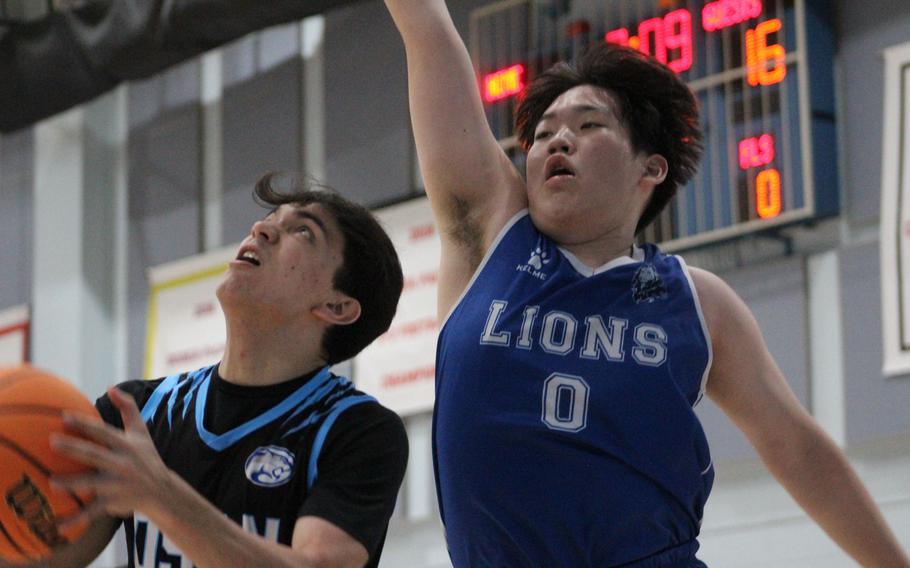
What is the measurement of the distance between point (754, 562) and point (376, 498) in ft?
15.2

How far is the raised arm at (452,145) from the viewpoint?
3.43 metres

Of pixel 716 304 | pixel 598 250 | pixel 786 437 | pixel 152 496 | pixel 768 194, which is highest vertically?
pixel 768 194

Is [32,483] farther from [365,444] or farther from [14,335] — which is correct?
[14,335]

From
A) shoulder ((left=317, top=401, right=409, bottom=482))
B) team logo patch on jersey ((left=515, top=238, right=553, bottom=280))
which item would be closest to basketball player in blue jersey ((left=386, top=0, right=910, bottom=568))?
team logo patch on jersey ((left=515, top=238, right=553, bottom=280))

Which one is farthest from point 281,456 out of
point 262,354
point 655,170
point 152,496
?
point 655,170

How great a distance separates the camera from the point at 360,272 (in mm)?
3410

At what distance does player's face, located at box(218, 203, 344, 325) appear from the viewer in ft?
10.6

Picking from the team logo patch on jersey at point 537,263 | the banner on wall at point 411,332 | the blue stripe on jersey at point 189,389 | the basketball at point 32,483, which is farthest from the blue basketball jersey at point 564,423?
the banner on wall at point 411,332

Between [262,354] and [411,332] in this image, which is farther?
[411,332]

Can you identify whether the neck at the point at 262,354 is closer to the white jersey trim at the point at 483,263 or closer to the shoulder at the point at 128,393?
the shoulder at the point at 128,393

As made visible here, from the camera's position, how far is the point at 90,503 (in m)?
2.48

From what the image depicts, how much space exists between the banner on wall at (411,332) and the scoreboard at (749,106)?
1.75 metres

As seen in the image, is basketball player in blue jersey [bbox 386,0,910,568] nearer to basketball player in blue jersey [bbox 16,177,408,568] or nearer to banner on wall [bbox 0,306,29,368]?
basketball player in blue jersey [bbox 16,177,408,568]

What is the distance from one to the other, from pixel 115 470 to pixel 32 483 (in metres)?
0.32
